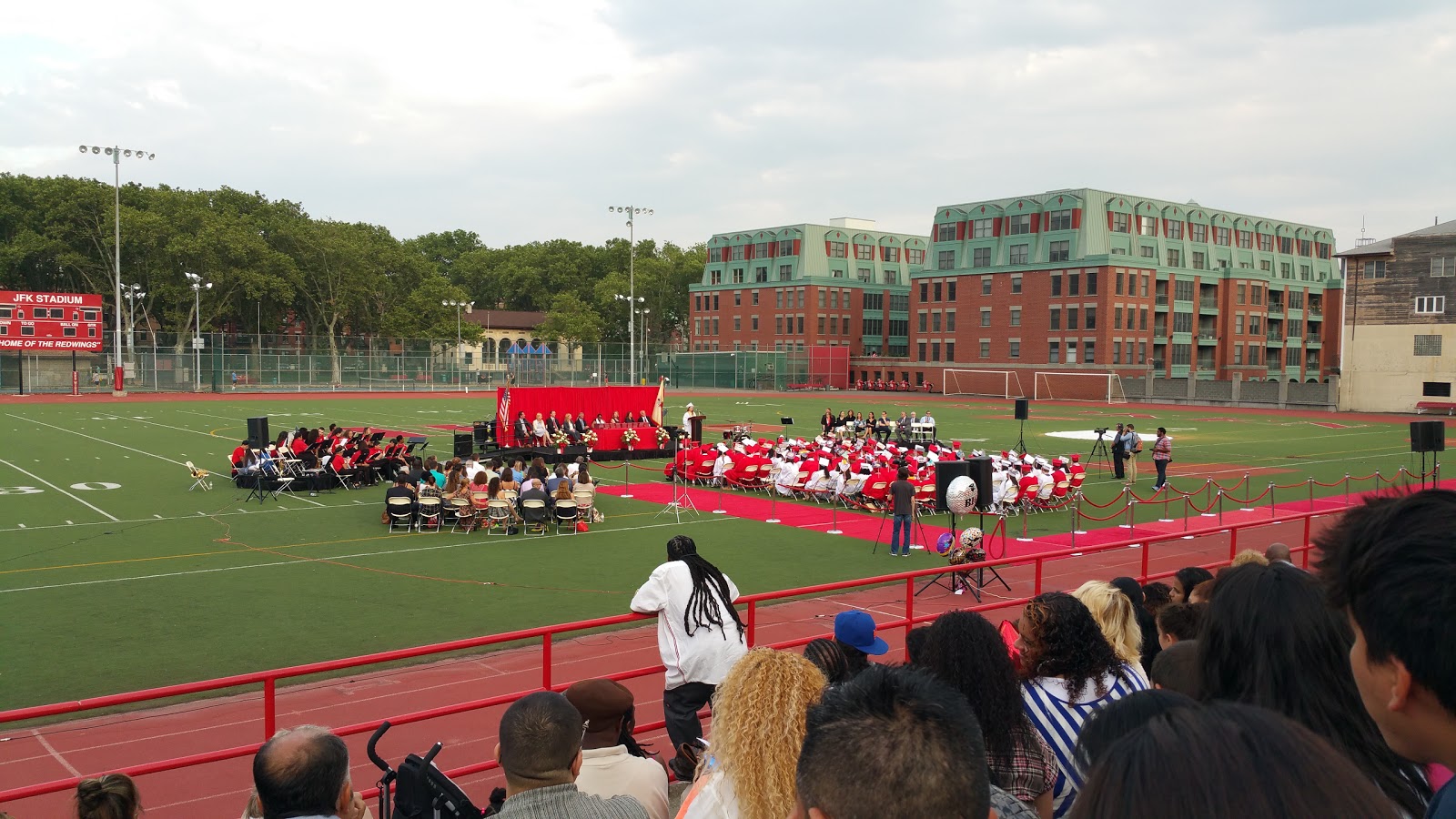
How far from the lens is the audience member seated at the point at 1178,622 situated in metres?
6.12

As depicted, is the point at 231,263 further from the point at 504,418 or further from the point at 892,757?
the point at 892,757

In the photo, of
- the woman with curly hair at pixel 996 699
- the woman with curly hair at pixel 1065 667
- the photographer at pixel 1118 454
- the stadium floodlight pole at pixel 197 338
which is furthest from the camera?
the stadium floodlight pole at pixel 197 338

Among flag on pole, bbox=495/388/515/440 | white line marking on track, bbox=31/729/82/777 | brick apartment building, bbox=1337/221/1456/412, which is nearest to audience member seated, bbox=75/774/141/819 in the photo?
white line marking on track, bbox=31/729/82/777

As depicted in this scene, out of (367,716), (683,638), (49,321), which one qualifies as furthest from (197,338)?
(683,638)

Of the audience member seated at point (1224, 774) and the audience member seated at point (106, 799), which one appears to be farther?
the audience member seated at point (106, 799)

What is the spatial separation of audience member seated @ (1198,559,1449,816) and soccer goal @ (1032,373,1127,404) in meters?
84.6

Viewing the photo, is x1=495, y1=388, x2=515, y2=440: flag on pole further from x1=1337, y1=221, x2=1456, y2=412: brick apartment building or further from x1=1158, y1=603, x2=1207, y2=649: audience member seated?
x1=1337, y1=221, x2=1456, y2=412: brick apartment building

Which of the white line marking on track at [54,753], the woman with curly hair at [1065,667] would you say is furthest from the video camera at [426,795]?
the white line marking on track at [54,753]

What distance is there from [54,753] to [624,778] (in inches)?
310

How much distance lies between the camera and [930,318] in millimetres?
102250

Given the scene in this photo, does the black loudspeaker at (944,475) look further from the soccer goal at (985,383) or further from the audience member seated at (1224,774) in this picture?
the soccer goal at (985,383)

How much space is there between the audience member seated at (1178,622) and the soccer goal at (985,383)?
85408mm

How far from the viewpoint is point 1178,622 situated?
6.17 m

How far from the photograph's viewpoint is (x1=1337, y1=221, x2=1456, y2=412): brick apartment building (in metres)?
66.9
